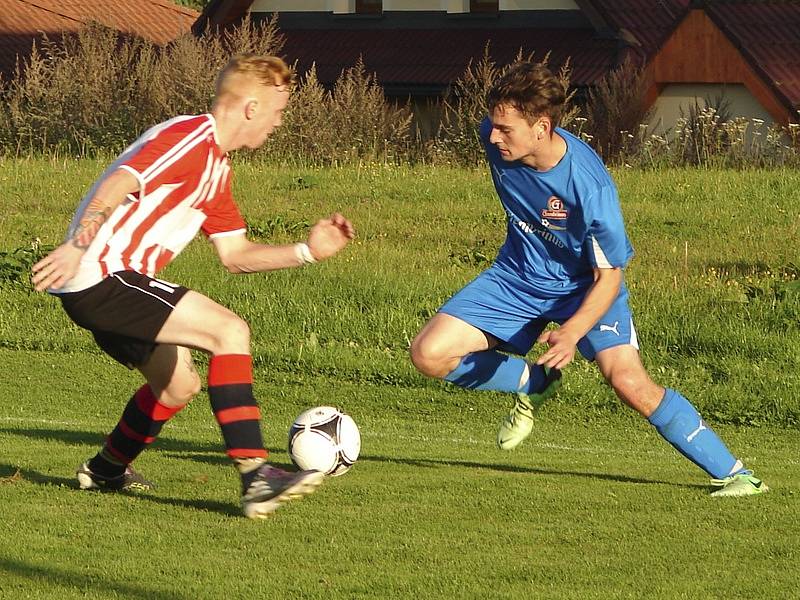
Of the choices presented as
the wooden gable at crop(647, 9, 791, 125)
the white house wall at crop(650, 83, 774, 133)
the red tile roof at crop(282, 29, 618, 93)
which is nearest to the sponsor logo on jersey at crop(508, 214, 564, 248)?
the red tile roof at crop(282, 29, 618, 93)

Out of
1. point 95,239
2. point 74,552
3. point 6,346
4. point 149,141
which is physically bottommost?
point 6,346

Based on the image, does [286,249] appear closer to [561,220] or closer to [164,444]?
[561,220]

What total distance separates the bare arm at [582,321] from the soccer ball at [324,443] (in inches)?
44.7

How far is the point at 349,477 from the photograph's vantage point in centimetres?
725

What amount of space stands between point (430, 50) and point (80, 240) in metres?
24.2

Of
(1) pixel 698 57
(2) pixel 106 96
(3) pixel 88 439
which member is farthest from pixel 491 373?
(1) pixel 698 57

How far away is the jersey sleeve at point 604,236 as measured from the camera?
688cm

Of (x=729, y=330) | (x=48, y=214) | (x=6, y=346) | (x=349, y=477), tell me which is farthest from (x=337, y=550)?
(x=48, y=214)

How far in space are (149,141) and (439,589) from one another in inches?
85.5

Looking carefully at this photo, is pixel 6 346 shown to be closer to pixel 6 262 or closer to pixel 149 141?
pixel 6 262

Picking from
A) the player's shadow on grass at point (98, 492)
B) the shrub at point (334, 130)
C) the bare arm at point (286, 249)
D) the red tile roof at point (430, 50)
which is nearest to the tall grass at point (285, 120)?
the shrub at point (334, 130)

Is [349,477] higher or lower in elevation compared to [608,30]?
lower

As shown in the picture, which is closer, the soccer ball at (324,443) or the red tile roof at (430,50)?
the soccer ball at (324,443)

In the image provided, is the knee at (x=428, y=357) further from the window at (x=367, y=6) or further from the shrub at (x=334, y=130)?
the window at (x=367, y=6)
